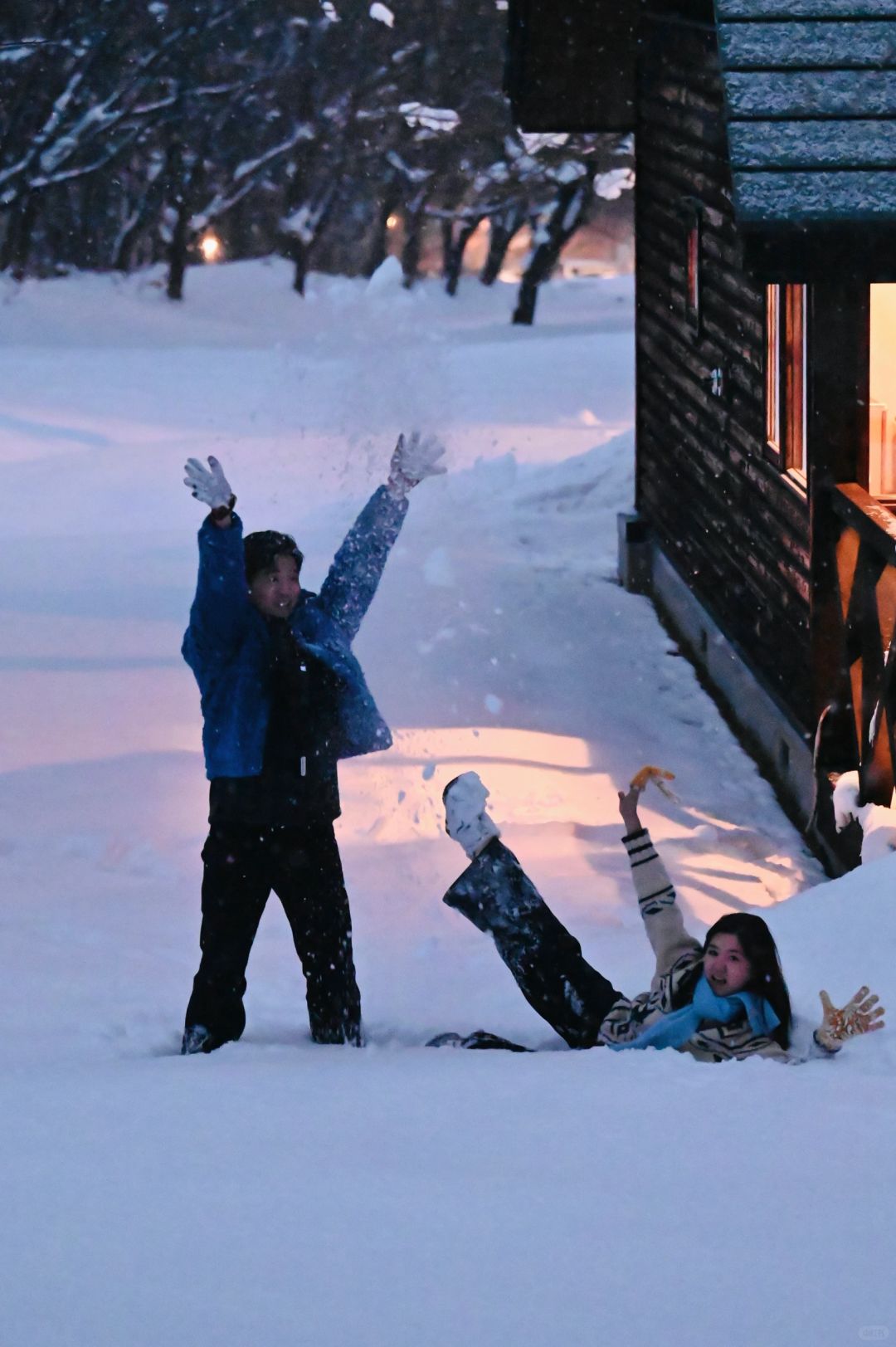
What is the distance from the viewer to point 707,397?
10.5m

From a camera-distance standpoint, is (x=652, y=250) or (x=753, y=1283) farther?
(x=652, y=250)

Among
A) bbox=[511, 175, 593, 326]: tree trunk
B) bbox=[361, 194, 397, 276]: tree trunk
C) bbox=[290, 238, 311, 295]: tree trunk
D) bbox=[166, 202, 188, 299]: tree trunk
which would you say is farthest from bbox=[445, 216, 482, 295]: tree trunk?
bbox=[166, 202, 188, 299]: tree trunk

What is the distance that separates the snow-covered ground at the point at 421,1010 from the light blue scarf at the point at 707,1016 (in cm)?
25

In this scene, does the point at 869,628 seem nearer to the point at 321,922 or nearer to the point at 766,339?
the point at 766,339

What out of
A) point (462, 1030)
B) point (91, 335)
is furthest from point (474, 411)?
point (462, 1030)

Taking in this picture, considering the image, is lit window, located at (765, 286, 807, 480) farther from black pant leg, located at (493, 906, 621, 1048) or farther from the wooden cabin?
black pant leg, located at (493, 906, 621, 1048)

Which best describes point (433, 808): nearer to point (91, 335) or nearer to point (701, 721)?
point (701, 721)

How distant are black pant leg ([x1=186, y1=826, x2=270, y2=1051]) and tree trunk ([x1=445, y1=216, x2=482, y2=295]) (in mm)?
36953

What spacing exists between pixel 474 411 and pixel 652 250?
11.3 metres

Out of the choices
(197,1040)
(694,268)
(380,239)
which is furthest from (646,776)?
(380,239)

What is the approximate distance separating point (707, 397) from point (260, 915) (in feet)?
22.2

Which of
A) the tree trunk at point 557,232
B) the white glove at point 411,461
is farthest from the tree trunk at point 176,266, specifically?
the white glove at point 411,461

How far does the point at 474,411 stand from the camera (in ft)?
78.4

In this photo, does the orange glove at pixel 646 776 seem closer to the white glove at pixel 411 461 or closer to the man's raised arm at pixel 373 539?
the man's raised arm at pixel 373 539
